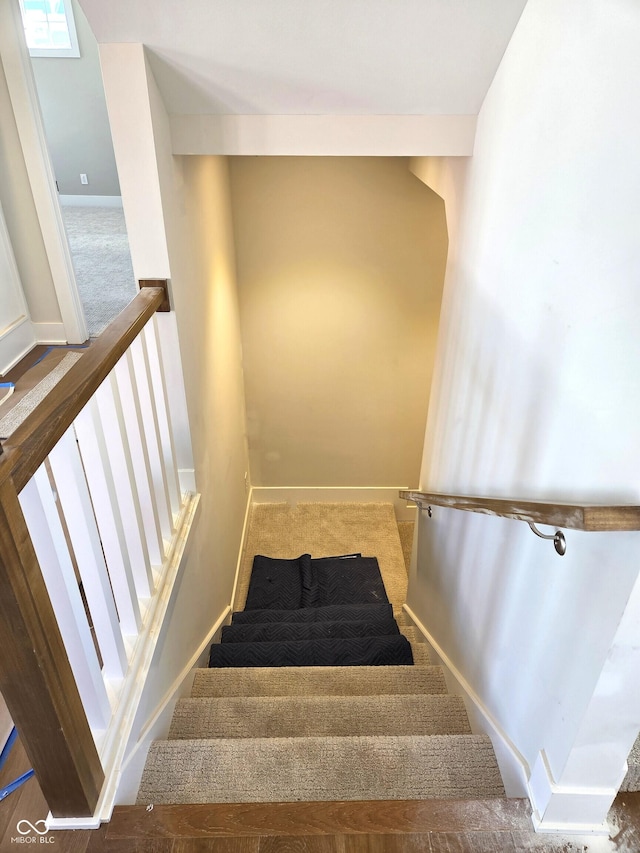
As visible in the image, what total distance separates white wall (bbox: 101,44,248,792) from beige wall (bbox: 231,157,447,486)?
0.34 metres

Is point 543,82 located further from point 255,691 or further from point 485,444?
point 255,691

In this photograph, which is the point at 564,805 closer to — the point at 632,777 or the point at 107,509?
the point at 632,777

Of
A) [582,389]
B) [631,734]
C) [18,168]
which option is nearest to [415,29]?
[582,389]

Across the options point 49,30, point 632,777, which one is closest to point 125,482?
point 632,777

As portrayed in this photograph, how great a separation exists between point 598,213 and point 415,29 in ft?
3.29

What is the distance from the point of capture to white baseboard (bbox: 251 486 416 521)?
4.95 metres

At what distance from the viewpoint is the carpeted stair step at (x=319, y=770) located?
63.2 inches

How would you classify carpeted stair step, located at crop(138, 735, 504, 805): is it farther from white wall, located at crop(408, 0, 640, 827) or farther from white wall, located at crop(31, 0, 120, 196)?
white wall, located at crop(31, 0, 120, 196)

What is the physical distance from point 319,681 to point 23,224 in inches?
130

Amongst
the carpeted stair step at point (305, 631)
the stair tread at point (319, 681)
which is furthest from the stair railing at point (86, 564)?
the carpeted stair step at point (305, 631)

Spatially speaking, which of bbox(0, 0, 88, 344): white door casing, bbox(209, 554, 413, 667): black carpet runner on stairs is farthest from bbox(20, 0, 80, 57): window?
bbox(209, 554, 413, 667): black carpet runner on stairs

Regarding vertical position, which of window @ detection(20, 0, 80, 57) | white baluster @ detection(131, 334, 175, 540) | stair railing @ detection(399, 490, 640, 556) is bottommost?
white baluster @ detection(131, 334, 175, 540)

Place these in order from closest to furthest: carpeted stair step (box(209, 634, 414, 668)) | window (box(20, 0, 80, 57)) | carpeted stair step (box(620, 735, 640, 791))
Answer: carpeted stair step (box(620, 735, 640, 791)), carpeted stair step (box(209, 634, 414, 668)), window (box(20, 0, 80, 57))

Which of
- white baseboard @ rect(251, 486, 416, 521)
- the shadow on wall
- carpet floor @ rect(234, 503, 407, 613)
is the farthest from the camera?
white baseboard @ rect(251, 486, 416, 521)
